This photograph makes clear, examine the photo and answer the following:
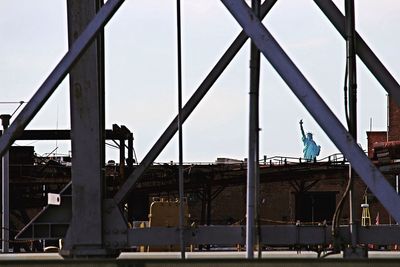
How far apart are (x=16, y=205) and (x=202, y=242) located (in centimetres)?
5100

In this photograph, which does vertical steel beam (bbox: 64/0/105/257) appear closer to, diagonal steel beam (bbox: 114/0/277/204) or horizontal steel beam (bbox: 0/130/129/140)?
diagonal steel beam (bbox: 114/0/277/204)

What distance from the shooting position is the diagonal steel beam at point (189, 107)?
45.9 feet

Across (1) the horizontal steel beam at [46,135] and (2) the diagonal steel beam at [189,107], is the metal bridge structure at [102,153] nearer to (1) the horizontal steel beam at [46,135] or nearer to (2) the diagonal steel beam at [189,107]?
(2) the diagonal steel beam at [189,107]

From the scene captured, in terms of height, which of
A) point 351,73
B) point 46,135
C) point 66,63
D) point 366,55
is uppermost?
point 366,55

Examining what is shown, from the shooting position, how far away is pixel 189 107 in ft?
47.9

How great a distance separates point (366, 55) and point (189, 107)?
2.46 meters

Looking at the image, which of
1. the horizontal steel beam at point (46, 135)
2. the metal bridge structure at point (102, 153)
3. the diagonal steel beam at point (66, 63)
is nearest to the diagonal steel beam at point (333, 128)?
the metal bridge structure at point (102, 153)

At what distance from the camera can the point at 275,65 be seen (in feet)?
38.2

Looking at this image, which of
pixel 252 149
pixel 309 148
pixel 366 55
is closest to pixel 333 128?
pixel 252 149

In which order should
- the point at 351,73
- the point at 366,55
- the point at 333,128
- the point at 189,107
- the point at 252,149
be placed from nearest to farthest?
the point at 333,128
the point at 252,149
the point at 351,73
the point at 366,55
the point at 189,107

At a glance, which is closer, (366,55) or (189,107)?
(366,55)

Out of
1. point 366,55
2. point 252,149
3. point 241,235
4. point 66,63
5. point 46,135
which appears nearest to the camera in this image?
point 66,63

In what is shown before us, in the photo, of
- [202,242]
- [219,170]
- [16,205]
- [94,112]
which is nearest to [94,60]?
[94,112]

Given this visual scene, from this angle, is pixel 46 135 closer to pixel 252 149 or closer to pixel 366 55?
pixel 366 55
